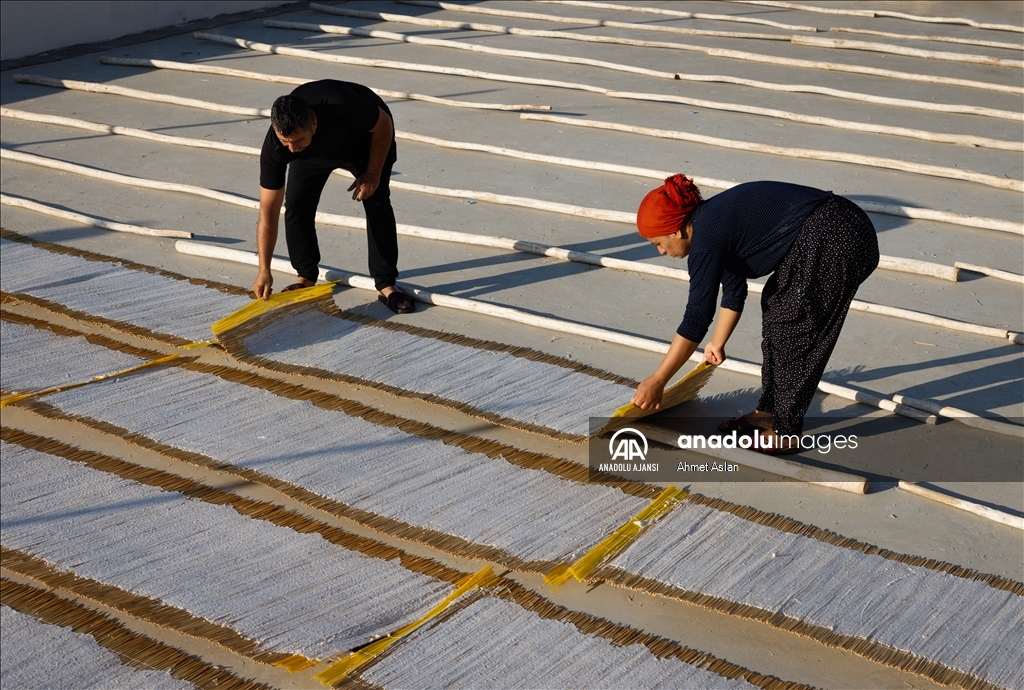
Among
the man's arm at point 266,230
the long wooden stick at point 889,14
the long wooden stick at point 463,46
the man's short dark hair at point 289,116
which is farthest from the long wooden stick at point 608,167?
the long wooden stick at point 889,14

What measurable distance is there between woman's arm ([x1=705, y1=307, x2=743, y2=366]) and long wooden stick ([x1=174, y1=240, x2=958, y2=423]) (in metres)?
0.37

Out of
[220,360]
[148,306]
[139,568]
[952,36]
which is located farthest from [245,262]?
[952,36]

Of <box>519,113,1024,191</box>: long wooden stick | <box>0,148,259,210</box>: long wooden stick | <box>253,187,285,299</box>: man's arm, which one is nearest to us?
<box>253,187,285,299</box>: man's arm

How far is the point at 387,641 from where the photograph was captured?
7.29 feet

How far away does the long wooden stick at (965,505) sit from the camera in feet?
8.55

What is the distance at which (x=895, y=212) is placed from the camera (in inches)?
175

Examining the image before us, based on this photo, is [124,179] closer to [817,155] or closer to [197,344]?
[197,344]

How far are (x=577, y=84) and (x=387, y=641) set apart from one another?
4.76m

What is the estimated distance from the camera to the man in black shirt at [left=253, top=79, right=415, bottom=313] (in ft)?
11.1

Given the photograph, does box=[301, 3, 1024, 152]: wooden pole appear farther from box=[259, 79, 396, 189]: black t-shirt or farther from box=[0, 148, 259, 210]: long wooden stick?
box=[259, 79, 396, 189]: black t-shirt

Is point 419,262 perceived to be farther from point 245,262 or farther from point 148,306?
point 148,306

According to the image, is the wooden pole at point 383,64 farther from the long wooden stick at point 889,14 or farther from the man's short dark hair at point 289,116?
the man's short dark hair at point 289,116

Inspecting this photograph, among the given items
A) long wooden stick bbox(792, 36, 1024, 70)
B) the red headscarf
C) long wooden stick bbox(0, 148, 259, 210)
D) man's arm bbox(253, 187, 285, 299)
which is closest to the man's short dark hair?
man's arm bbox(253, 187, 285, 299)

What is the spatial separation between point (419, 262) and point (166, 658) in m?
2.34
